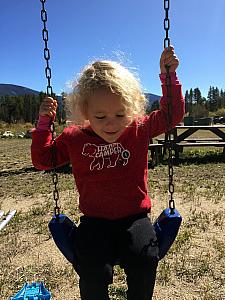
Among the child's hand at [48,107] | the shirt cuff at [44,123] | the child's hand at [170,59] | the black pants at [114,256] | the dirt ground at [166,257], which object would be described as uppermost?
the child's hand at [170,59]

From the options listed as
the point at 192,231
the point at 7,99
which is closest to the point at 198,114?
the point at 7,99

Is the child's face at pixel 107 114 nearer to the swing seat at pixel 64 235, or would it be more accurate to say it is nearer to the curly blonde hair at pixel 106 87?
the curly blonde hair at pixel 106 87

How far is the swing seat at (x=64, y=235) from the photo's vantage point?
1.75 m

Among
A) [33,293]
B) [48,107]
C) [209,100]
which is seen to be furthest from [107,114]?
[209,100]

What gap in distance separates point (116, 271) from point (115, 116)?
5.02ft

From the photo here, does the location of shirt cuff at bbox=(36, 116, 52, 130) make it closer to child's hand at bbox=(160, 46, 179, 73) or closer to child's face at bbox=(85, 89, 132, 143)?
child's face at bbox=(85, 89, 132, 143)

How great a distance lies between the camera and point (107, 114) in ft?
5.79

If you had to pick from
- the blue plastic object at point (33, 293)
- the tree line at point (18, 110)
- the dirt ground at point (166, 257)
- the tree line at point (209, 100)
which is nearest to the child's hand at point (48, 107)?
the blue plastic object at point (33, 293)

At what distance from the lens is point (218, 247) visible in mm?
3182

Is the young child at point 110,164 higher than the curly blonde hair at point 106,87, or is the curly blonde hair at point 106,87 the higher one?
the curly blonde hair at point 106,87

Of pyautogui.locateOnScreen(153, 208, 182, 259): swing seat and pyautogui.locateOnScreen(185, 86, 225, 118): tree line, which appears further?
pyautogui.locateOnScreen(185, 86, 225, 118): tree line

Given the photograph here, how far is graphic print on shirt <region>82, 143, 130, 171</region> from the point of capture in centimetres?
184

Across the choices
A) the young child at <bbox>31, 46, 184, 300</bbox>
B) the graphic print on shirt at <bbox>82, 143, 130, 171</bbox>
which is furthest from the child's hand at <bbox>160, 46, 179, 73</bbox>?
the graphic print on shirt at <bbox>82, 143, 130, 171</bbox>

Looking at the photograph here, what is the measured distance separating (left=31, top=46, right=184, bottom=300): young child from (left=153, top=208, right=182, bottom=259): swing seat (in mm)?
65
